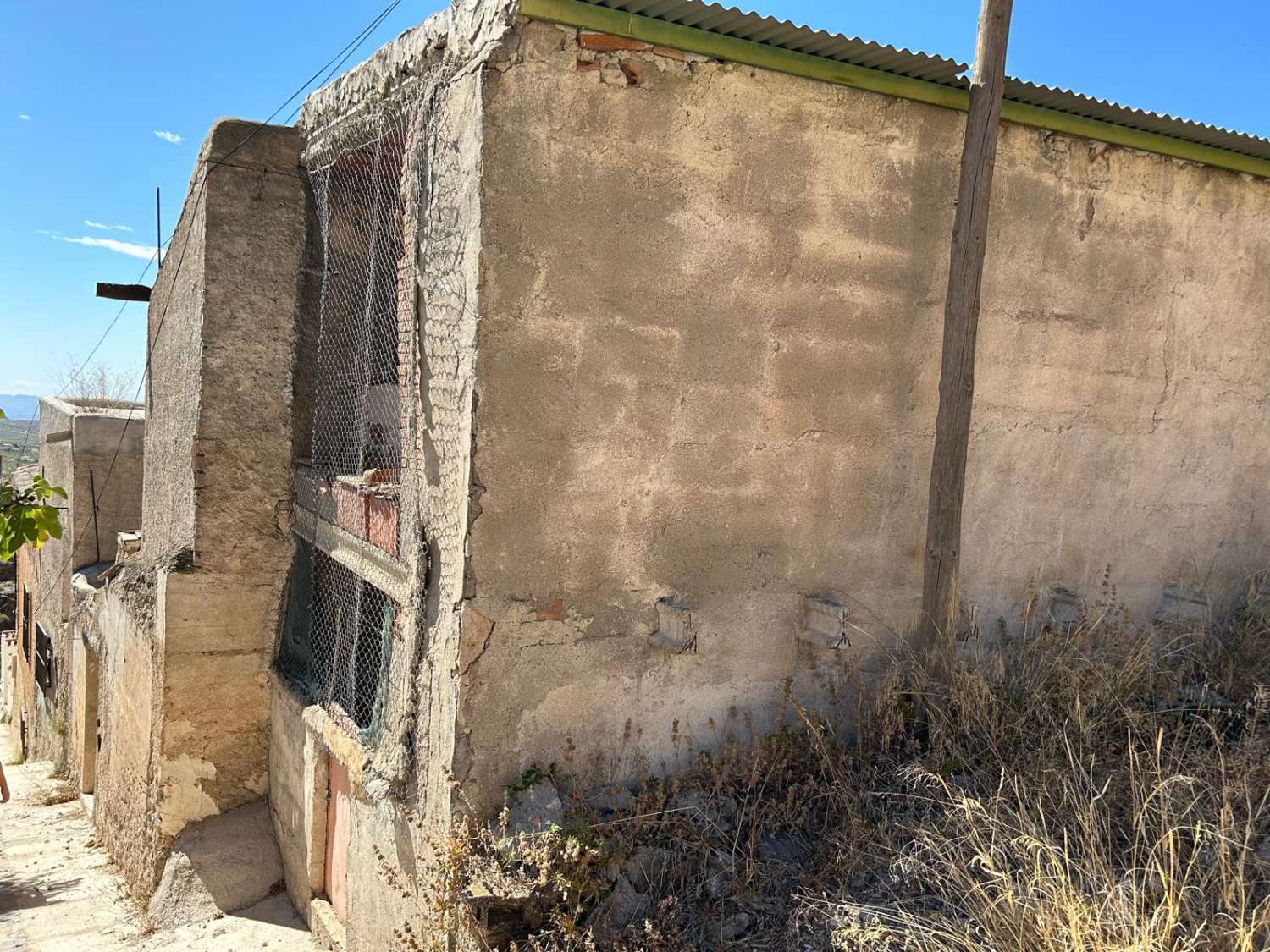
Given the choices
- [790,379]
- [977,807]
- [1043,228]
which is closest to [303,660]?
[790,379]

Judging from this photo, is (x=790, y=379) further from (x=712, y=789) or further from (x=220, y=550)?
(x=220, y=550)

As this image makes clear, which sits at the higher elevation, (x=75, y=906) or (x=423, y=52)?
(x=423, y=52)

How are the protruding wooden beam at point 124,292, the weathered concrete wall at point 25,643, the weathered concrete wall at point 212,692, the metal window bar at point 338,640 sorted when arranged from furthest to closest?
the weathered concrete wall at point 25,643 < the protruding wooden beam at point 124,292 < the weathered concrete wall at point 212,692 < the metal window bar at point 338,640

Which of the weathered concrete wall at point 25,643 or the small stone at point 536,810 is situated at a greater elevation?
the small stone at point 536,810

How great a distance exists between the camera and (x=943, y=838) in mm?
3500

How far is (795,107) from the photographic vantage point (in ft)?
14.0

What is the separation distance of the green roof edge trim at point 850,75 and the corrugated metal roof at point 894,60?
→ 26 mm

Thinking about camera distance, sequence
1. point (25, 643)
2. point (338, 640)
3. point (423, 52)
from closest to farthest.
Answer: point (423, 52) < point (338, 640) < point (25, 643)

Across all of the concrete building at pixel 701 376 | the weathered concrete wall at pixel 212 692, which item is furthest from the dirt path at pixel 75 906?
the weathered concrete wall at pixel 212 692

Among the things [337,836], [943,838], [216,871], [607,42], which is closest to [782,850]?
[943,838]

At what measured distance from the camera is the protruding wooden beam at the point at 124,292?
8875mm

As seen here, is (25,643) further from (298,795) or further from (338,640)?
(338,640)

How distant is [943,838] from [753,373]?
80.9 inches

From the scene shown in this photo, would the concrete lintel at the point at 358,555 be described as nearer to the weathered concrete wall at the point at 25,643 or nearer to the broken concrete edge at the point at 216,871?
the broken concrete edge at the point at 216,871
